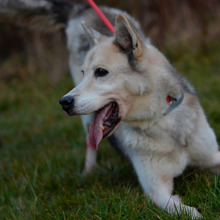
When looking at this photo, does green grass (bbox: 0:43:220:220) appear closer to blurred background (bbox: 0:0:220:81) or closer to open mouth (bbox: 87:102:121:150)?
open mouth (bbox: 87:102:121:150)

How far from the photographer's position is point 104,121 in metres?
2.82

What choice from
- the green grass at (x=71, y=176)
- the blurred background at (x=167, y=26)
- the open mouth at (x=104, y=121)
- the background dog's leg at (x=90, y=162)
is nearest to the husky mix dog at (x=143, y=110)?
the open mouth at (x=104, y=121)

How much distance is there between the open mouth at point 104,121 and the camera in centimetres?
280

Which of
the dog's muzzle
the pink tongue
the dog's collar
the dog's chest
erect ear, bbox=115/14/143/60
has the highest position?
erect ear, bbox=115/14/143/60

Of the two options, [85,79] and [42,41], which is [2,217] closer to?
[85,79]

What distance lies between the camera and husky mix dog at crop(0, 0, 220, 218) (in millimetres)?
2783

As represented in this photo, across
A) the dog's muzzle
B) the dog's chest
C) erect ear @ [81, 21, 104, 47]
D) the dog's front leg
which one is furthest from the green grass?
erect ear @ [81, 21, 104, 47]

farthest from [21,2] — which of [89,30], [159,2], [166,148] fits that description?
[159,2]

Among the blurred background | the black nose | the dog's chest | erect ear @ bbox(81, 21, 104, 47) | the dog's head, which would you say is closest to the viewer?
the black nose

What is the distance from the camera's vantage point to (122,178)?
3559 mm

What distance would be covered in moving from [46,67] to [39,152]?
528 cm

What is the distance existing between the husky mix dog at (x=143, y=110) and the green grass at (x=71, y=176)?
0.18 m

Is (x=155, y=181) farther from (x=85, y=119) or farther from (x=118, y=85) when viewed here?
(x=85, y=119)

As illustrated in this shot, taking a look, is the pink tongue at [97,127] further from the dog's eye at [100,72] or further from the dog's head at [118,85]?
the dog's eye at [100,72]
